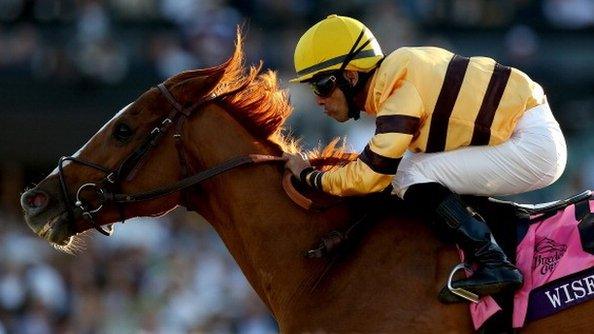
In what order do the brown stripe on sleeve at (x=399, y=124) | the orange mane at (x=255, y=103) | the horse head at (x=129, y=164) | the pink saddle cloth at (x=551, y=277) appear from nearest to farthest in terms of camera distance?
the pink saddle cloth at (x=551, y=277), the brown stripe on sleeve at (x=399, y=124), the horse head at (x=129, y=164), the orange mane at (x=255, y=103)

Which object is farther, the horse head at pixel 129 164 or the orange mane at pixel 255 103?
the orange mane at pixel 255 103

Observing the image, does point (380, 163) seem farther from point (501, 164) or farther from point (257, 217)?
point (257, 217)

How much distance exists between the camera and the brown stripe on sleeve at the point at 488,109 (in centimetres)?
625

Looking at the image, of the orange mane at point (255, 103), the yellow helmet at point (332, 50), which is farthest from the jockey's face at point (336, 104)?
the orange mane at point (255, 103)

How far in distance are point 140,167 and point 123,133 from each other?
0.20 m

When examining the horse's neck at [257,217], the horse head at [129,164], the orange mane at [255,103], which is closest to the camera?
the horse's neck at [257,217]

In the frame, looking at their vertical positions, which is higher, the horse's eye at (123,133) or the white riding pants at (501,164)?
the horse's eye at (123,133)

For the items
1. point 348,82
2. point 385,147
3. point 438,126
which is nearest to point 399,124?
point 385,147

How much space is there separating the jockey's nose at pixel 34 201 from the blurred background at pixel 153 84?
517 cm

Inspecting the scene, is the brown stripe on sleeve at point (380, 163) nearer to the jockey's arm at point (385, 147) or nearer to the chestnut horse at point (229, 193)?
Result: the jockey's arm at point (385, 147)

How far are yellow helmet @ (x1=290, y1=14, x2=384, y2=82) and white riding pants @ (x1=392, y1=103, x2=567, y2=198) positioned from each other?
1.83 ft

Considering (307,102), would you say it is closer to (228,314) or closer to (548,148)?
(228,314)

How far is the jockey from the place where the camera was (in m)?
6.18

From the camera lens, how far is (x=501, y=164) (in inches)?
247
